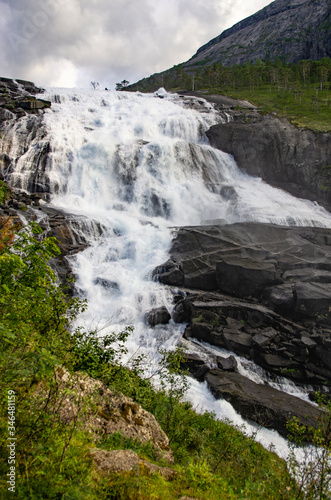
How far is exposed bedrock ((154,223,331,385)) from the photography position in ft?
50.3

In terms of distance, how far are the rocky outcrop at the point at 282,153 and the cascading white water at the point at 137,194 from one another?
6.91 ft

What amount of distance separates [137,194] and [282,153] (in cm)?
2252

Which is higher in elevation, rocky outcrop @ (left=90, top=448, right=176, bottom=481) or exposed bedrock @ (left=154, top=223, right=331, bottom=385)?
rocky outcrop @ (left=90, top=448, right=176, bottom=481)

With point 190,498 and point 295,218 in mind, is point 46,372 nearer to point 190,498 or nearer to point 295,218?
point 190,498

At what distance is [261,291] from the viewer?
19312 millimetres

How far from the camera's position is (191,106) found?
53.8 m

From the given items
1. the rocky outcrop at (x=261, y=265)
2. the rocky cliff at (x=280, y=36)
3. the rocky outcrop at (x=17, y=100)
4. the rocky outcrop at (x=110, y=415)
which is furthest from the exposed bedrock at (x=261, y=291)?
the rocky cliff at (x=280, y=36)

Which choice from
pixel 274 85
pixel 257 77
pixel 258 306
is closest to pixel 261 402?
pixel 258 306

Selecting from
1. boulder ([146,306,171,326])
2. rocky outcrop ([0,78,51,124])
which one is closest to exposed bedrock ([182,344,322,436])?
boulder ([146,306,171,326])

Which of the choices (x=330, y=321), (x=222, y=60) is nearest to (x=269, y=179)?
(x=330, y=321)

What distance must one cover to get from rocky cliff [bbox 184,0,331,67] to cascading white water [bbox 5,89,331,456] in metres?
105

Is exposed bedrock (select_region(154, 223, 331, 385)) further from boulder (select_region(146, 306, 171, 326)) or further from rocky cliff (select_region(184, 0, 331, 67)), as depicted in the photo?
rocky cliff (select_region(184, 0, 331, 67))

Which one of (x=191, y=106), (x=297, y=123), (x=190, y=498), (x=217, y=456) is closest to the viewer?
(x=190, y=498)

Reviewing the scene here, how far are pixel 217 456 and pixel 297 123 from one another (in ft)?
169
